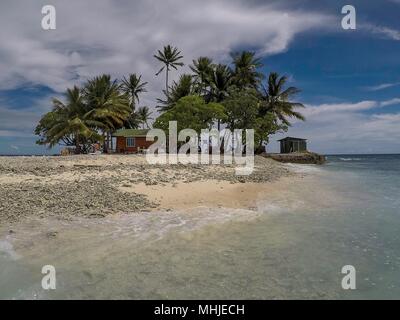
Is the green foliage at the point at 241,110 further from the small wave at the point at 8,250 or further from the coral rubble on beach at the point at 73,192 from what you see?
the small wave at the point at 8,250

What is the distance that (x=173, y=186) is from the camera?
1295cm

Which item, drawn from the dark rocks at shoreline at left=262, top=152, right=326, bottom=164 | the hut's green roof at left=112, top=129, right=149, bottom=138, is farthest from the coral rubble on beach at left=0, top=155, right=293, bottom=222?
the hut's green roof at left=112, top=129, right=149, bottom=138

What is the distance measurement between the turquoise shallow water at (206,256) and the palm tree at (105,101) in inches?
1301

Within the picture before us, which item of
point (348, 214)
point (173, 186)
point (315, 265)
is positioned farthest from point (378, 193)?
point (315, 265)

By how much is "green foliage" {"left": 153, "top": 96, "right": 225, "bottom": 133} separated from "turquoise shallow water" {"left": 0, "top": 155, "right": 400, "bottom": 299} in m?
26.7

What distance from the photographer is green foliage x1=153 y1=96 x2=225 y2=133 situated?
35.8 meters

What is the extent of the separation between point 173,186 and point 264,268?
7.72 m

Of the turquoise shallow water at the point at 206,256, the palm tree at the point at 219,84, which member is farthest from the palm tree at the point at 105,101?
the turquoise shallow water at the point at 206,256

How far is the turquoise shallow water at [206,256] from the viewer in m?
4.77

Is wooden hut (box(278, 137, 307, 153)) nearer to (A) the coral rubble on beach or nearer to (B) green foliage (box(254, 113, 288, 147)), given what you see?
(B) green foliage (box(254, 113, 288, 147))

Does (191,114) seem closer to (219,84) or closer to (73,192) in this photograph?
(219,84)

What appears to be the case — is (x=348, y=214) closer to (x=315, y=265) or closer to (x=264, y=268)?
(x=315, y=265)

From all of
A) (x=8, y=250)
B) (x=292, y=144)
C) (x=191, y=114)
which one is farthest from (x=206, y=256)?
(x=292, y=144)

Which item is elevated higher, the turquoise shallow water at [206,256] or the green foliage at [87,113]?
the green foliage at [87,113]
